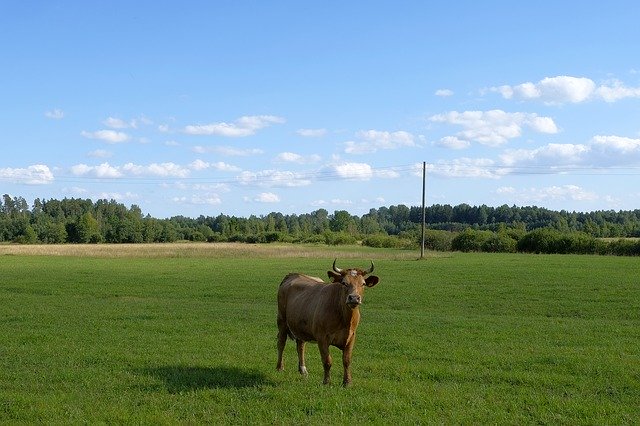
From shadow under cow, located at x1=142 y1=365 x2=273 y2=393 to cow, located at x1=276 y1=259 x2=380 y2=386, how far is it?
3.00ft

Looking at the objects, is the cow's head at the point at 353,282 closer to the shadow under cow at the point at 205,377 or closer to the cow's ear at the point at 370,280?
the cow's ear at the point at 370,280

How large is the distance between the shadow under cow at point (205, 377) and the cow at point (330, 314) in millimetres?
913

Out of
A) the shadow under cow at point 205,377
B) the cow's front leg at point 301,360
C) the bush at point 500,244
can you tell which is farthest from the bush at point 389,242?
the shadow under cow at point 205,377

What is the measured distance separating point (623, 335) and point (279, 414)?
13.6m

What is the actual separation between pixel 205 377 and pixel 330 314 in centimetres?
272

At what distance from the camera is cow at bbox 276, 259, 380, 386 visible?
36.4 feet

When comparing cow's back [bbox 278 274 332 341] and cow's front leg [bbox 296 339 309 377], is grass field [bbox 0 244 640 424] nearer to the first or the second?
cow's front leg [bbox 296 339 309 377]

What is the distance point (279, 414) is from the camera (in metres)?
9.37

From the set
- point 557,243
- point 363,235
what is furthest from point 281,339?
point 363,235

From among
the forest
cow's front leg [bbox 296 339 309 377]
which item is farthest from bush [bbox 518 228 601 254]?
cow's front leg [bbox 296 339 309 377]

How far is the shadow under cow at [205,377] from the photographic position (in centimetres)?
1118

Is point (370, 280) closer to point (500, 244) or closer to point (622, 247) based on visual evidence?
point (622, 247)

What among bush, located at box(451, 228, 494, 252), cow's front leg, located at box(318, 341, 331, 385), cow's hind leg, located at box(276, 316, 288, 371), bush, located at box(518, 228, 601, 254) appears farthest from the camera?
bush, located at box(451, 228, 494, 252)

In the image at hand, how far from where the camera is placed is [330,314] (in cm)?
1142
